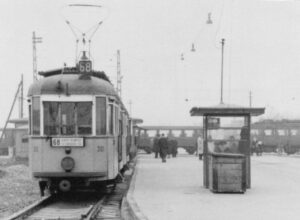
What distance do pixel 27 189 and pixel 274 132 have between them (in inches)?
1561

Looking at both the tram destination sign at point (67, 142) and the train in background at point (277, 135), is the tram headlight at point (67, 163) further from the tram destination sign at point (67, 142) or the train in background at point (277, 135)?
the train in background at point (277, 135)

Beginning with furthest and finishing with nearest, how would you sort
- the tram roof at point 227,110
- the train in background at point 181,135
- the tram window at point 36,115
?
the train in background at point 181,135 → the tram roof at point 227,110 → the tram window at point 36,115

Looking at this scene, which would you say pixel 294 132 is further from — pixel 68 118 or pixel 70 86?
pixel 68 118

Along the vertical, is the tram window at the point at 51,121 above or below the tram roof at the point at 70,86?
below

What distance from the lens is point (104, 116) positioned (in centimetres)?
1405

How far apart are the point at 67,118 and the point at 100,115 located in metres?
0.71

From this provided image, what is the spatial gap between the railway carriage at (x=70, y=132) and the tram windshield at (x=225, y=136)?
110 inches

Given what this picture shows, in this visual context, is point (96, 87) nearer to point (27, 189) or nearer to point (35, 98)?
point (35, 98)

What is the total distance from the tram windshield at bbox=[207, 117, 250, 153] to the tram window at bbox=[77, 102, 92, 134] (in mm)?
3267

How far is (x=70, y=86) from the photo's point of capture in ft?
46.3

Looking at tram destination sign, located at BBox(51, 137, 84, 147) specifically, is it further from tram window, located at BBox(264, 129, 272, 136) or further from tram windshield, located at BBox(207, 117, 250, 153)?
tram window, located at BBox(264, 129, 272, 136)

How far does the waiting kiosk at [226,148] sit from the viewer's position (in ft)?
47.1

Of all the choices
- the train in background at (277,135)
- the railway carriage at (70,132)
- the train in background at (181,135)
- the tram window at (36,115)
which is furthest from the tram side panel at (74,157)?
the train in background at (277,135)

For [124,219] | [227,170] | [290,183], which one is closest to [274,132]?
[290,183]
